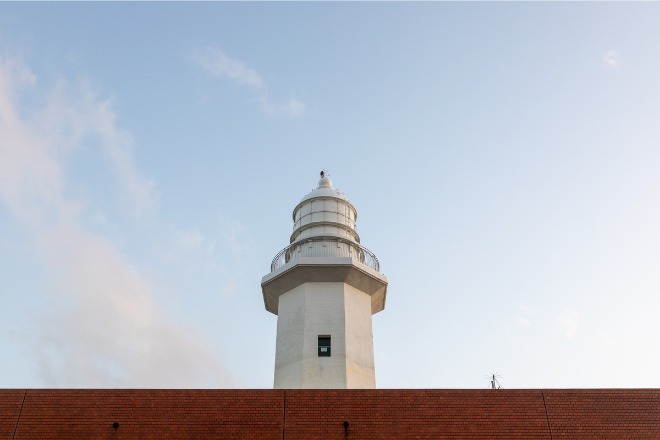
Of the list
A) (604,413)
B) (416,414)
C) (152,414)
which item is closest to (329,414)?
(416,414)

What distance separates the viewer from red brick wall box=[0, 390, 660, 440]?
13305mm

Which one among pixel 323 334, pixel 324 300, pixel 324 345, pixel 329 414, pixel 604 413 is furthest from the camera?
pixel 324 300

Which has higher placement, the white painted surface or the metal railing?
the metal railing

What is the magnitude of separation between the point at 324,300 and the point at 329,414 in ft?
20.7

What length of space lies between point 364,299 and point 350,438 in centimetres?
748

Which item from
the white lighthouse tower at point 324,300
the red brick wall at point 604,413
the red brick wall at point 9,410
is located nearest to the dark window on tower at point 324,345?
the white lighthouse tower at point 324,300

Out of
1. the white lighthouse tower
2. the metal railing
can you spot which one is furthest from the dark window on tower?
the metal railing

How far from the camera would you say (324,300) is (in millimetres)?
19500

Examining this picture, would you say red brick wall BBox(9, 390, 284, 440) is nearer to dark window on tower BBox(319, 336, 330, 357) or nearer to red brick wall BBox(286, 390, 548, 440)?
red brick wall BBox(286, 390, 548, 440)

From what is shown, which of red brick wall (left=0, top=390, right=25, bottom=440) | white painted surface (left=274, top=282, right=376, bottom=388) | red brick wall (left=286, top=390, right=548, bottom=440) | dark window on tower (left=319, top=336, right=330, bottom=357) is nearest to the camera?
red brick wall (left=286, top=390, right=548, bottom=440)

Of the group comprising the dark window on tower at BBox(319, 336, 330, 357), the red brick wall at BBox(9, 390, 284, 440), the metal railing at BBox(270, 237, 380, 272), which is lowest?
the red brick wall at BBox(9, 390, 284, 440)

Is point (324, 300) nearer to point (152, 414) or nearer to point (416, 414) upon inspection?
point (416, 414)

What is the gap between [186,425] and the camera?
13.4 m

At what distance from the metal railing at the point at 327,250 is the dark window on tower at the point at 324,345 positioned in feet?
10.0
